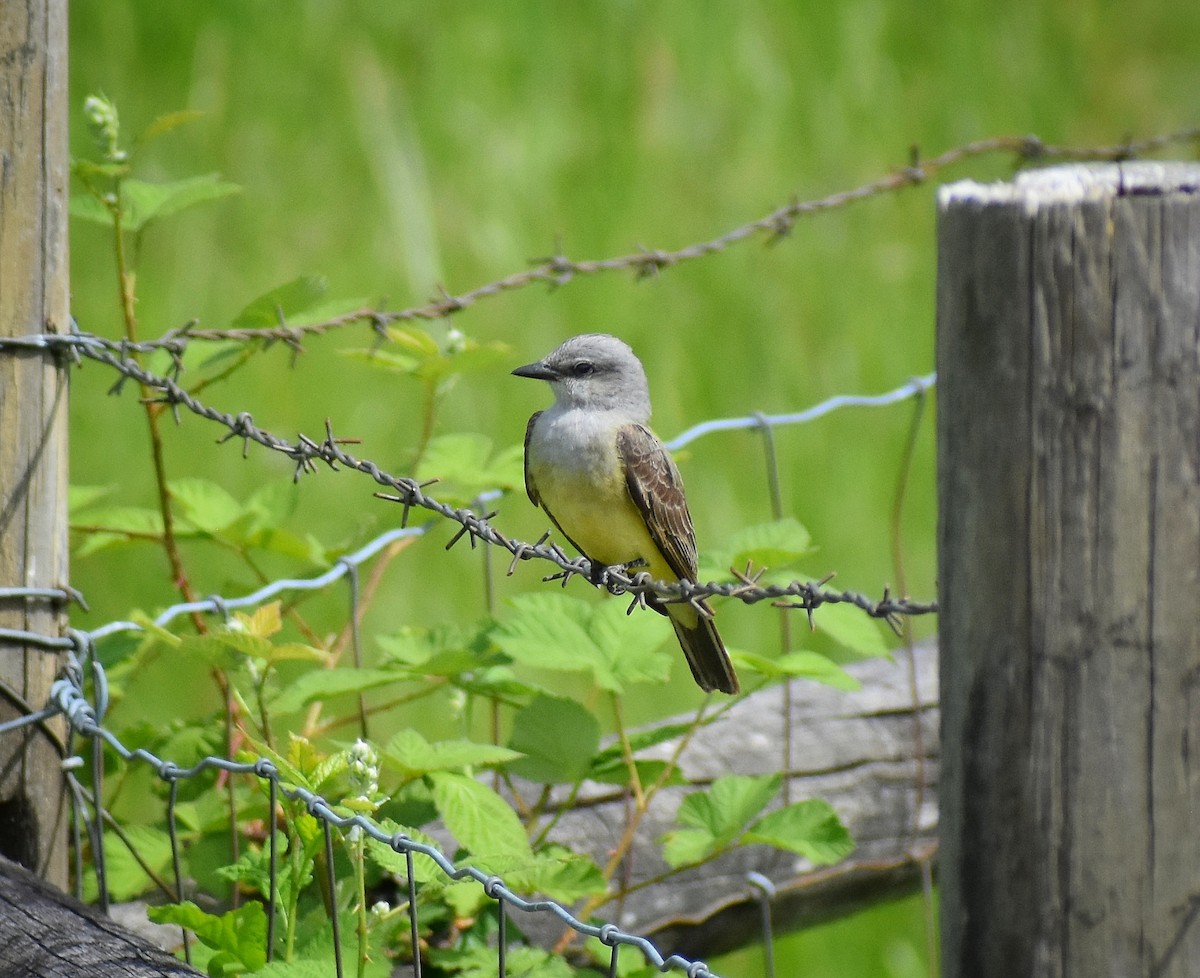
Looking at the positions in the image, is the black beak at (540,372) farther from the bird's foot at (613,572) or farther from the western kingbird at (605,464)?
the bird's foot at (613,572)

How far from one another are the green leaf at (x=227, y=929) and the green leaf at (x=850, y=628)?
1.07 meters

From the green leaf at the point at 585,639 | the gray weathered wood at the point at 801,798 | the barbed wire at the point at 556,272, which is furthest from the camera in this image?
the gray weathered wood at the point at 801,798

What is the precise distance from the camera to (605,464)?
11.0 ft

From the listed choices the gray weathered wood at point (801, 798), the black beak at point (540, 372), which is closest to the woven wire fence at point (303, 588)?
the gray weathered wood at point (801, 798)

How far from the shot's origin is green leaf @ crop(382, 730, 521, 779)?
2.33m

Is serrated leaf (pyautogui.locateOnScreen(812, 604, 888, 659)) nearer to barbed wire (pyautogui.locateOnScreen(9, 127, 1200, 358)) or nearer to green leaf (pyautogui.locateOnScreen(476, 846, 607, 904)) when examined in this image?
green leaf (pyautogui.locateOnScreen(476, 846, 607, 904))

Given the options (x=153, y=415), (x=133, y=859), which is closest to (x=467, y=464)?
(x=153, y=415)

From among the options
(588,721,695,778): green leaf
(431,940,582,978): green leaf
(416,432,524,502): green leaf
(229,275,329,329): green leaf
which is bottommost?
(431,940,582,978): green leaf

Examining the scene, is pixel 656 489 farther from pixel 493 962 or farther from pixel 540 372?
pixel 493 962

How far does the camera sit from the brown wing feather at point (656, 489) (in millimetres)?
3367

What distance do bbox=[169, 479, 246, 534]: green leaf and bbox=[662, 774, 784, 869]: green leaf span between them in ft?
3.51

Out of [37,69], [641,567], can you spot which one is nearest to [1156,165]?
[37,69]

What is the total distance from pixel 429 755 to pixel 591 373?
4.26 feet

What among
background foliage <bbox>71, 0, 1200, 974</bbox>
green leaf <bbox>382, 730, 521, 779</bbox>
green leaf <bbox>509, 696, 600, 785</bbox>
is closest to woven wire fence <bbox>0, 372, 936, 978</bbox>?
green leaf <bbox>382, 730, 521, 779</bbox>
